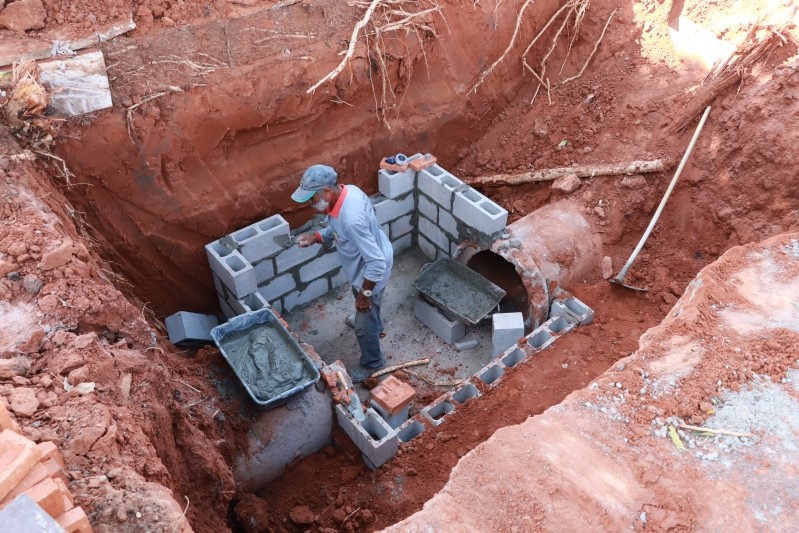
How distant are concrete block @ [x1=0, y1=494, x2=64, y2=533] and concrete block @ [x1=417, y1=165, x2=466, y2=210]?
4.70 metres

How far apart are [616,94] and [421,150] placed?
88.4 inches

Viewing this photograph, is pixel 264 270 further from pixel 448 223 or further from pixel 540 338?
pixel 540 338

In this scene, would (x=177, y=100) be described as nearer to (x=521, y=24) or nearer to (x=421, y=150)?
(x=421, y=150)

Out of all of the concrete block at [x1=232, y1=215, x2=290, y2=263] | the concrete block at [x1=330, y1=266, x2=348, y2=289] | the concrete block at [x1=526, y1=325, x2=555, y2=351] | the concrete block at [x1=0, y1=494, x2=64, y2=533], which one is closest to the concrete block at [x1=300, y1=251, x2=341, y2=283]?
the concrete block at [x1=330, y1=266, x2=348, y2=289]

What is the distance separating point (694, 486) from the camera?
2949 mm

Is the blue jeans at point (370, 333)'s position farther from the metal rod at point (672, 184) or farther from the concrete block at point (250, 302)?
the metal rod at point (672, 184)

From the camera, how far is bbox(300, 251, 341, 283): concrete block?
6.15 metres

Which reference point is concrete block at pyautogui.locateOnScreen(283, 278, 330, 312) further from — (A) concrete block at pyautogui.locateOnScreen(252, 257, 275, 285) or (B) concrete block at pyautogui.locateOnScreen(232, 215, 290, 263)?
(B) concrete block at pyautogui.locateOnScreen(232, 215, 290, 263)

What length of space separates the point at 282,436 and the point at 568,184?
3.74m

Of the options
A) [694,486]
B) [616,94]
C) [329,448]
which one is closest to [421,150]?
[616,94]

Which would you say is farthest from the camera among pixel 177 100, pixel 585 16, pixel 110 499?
pixel 585 16

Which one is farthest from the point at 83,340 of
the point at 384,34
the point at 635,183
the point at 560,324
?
the point at 635,183

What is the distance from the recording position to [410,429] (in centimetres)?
473

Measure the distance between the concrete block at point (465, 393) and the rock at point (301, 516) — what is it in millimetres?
1418
